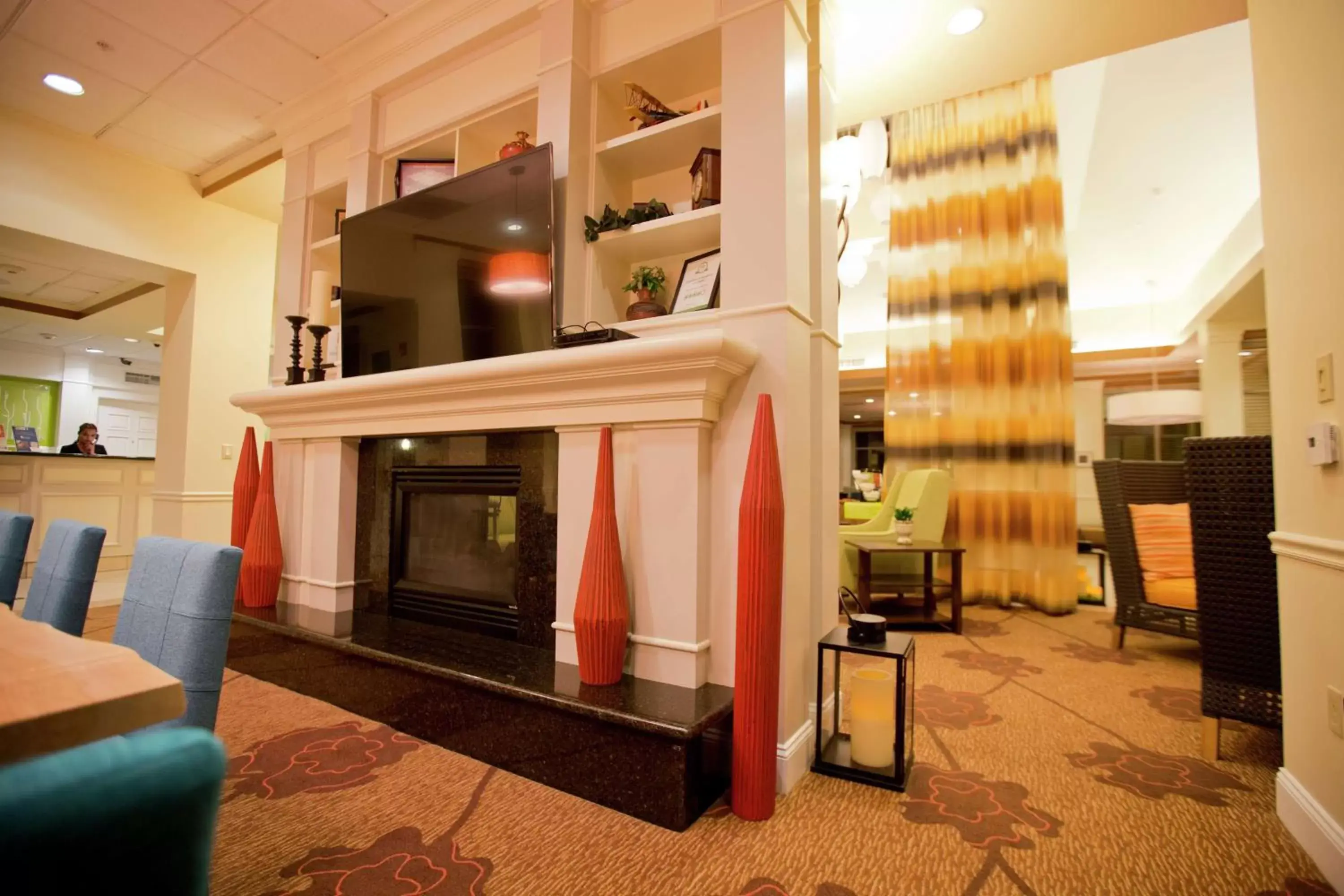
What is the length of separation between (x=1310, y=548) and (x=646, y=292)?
6.52 ft

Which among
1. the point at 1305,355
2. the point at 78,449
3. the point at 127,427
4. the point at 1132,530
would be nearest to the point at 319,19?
the point at 1305,355

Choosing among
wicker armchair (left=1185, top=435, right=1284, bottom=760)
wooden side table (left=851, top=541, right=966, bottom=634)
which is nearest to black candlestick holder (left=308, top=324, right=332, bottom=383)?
wooden side table (left=851, top=541, right=966, bottom=634)

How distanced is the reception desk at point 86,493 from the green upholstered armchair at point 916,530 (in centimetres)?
522

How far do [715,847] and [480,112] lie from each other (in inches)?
115

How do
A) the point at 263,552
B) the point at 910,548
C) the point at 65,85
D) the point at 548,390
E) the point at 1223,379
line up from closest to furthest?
the point at 548,390 → the point at 263,552 → the point at 65,85 → the point at 910,548 → the point at 1223,379

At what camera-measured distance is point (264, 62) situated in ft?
10.3

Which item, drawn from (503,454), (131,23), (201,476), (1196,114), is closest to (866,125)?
(1196,114)

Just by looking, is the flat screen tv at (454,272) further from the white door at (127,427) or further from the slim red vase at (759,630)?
the white door at (127,427)

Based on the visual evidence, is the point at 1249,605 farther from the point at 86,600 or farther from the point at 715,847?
the point at 86,600

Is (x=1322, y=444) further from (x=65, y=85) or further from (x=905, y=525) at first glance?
(x=65, y=85)

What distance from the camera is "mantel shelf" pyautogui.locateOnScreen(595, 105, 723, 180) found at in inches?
84.0

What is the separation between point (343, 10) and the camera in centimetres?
277

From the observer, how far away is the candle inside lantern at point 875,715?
1.79m

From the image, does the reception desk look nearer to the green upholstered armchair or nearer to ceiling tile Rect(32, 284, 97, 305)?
ceiling tile Rect(32, 284, 97, 305)
